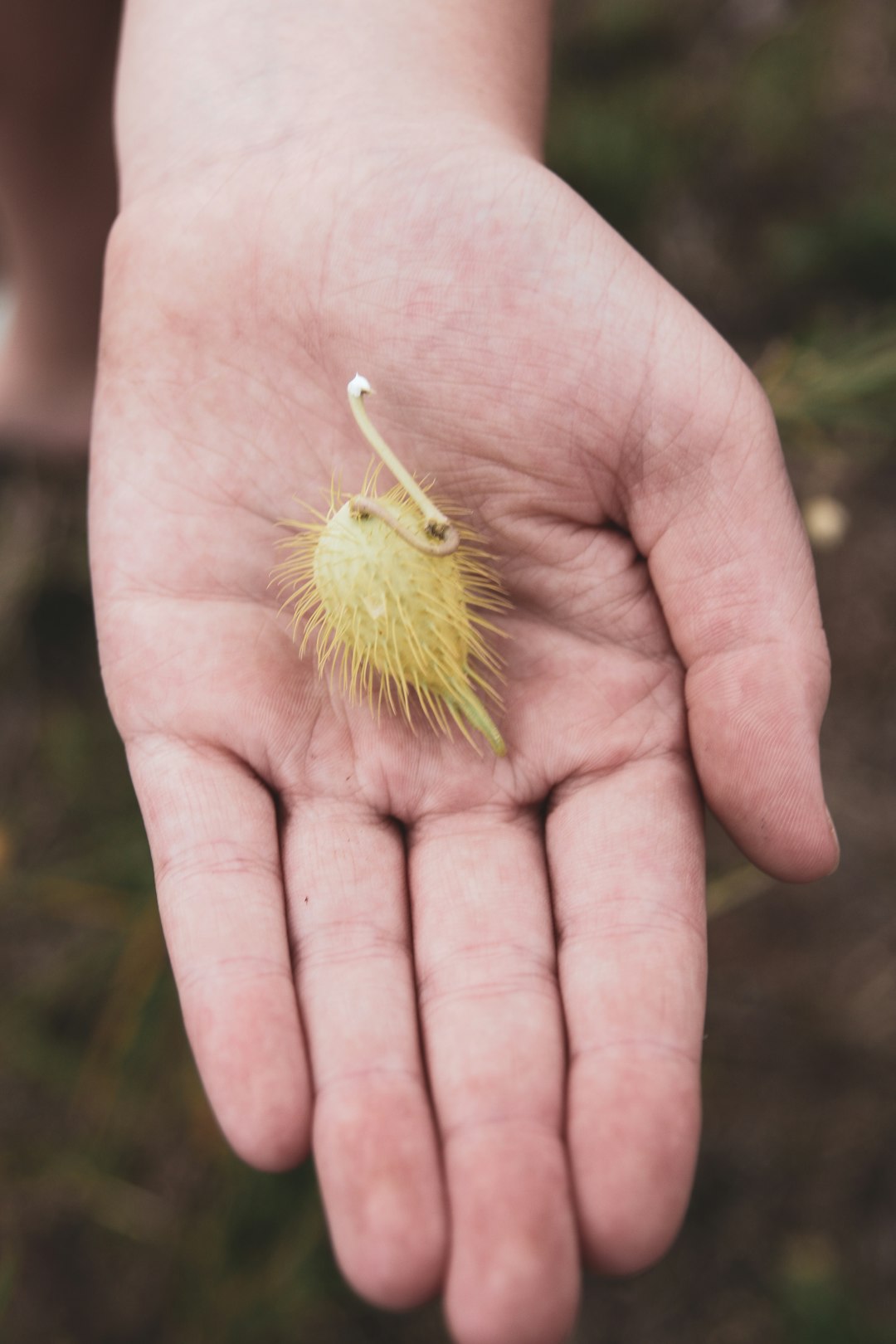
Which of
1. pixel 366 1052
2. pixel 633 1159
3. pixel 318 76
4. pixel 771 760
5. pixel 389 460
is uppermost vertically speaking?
pixel 318 76

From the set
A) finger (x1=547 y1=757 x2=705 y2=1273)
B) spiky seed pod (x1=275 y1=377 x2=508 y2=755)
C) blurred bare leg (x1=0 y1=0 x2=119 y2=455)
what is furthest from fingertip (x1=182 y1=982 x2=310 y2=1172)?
blurred bare leg (x1=0 y1=0 x2=119 y2=455)

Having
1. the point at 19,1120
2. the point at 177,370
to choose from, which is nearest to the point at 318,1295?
the point at 19,1120

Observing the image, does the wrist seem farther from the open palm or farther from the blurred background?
the blurred background

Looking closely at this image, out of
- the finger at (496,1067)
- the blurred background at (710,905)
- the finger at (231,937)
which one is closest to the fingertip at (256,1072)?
the finger at (231,937)

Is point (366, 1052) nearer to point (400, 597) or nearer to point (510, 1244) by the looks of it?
point (510, 1244)

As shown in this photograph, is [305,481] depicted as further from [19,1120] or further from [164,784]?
[19,1120]

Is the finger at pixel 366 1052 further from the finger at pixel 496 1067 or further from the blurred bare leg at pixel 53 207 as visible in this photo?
the blurred bare leg at pixel 53 207

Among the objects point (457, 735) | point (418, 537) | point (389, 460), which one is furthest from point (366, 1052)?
point (389, 460)
